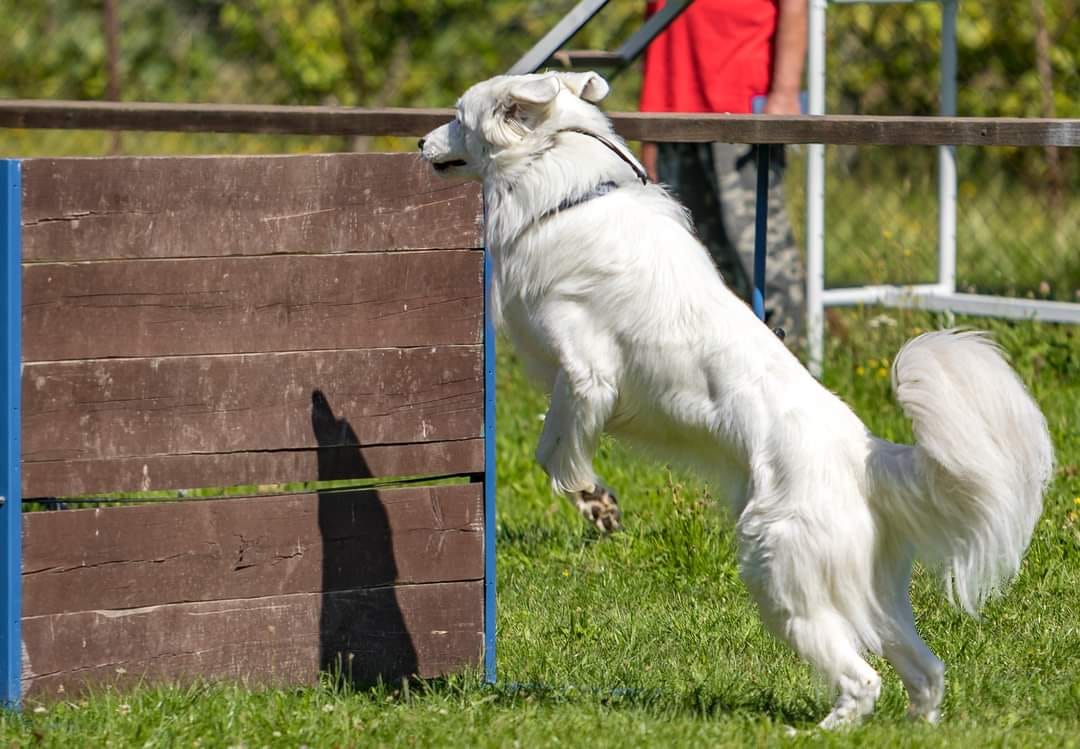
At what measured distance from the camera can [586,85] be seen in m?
4.00

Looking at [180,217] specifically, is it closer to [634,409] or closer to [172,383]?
[172,383]

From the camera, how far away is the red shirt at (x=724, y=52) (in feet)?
23.8

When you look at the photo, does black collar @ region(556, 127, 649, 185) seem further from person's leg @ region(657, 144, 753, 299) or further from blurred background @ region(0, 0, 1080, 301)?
blurred background @ region(0, 0, 1080, 301)

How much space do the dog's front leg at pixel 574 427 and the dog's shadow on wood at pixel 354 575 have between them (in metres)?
0.48

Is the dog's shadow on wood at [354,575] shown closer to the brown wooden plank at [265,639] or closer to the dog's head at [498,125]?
the brown wooden plank at [265,639]

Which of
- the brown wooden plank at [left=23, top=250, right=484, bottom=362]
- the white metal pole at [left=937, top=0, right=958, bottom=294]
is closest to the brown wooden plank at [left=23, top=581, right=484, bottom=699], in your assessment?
the brown wooden plank at [left=23, top=250, right=484, bottom=362]

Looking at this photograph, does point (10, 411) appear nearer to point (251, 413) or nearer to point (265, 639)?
point (251, 413)

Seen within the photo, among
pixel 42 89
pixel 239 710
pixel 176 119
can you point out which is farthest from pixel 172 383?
pixel 42 89

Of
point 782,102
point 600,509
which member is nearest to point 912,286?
point 782,102

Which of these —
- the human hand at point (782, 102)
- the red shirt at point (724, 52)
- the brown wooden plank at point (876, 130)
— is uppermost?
the red shirt at point (724, 52)

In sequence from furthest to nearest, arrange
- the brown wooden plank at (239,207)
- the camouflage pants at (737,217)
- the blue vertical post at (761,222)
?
the camouflage pants at (737,217)
the blue vertical post at (761,222)
the brown wooden plank at (239,207)

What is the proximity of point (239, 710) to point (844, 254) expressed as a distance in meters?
7.57

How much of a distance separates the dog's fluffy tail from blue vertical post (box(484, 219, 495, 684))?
109 cm

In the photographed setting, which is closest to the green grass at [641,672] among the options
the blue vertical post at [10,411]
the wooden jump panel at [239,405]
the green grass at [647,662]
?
the green grass at [647,662]
